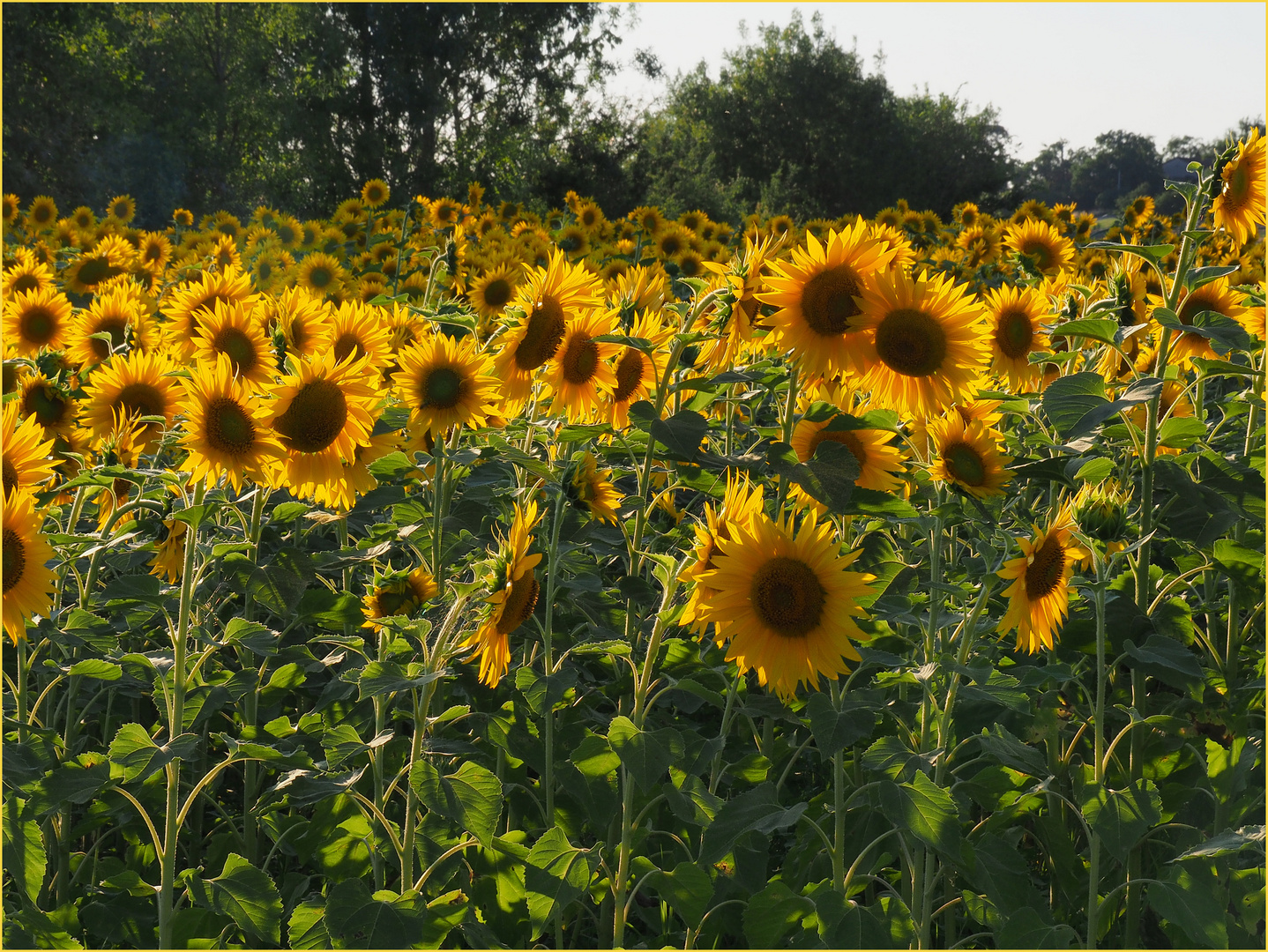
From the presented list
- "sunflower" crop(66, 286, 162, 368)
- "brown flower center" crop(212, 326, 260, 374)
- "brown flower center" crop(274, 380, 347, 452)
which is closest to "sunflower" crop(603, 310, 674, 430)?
"brown flower center" crop(274, 380, 347, 452)

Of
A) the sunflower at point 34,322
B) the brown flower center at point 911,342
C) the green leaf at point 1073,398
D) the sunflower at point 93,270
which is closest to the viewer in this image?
the brown flower center at point 911,342

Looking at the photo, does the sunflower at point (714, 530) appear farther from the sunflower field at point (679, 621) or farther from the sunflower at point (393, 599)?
the sunflower at point (393, 599)

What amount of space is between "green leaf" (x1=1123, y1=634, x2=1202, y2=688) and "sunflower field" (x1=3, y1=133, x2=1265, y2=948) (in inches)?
0.4

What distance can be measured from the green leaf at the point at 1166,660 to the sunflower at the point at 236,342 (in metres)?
2.25

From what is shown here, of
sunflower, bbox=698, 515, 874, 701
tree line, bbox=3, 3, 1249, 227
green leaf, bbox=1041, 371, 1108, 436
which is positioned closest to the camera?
sunflower, bbox=698, 515, 874, 701

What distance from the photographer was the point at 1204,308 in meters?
3.23

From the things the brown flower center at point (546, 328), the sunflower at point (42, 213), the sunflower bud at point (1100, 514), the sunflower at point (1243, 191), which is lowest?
the sunflower bud at point (1100, 514)

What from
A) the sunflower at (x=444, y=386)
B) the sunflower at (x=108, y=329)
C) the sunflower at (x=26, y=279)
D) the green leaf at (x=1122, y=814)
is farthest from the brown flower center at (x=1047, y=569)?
the sunflower at (x=26, y=279)

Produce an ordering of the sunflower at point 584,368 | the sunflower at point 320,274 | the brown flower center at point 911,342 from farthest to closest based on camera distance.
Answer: the sunflower at point 320,274 → the sunflower at point 584,368 → the brown flower center at point 911,342

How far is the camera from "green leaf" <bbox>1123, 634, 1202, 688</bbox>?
1897 mm

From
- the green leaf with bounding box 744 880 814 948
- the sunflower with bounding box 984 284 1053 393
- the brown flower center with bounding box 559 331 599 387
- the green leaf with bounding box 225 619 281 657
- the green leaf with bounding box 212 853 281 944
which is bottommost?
the green leaf with bounding box 212 853 281 944

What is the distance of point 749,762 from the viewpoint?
2227 mm

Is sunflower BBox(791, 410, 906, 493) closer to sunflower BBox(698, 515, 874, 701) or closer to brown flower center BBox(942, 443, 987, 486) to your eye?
brown flower center BBox(942, 443, 987, 486)

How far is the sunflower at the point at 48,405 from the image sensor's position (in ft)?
9.48
